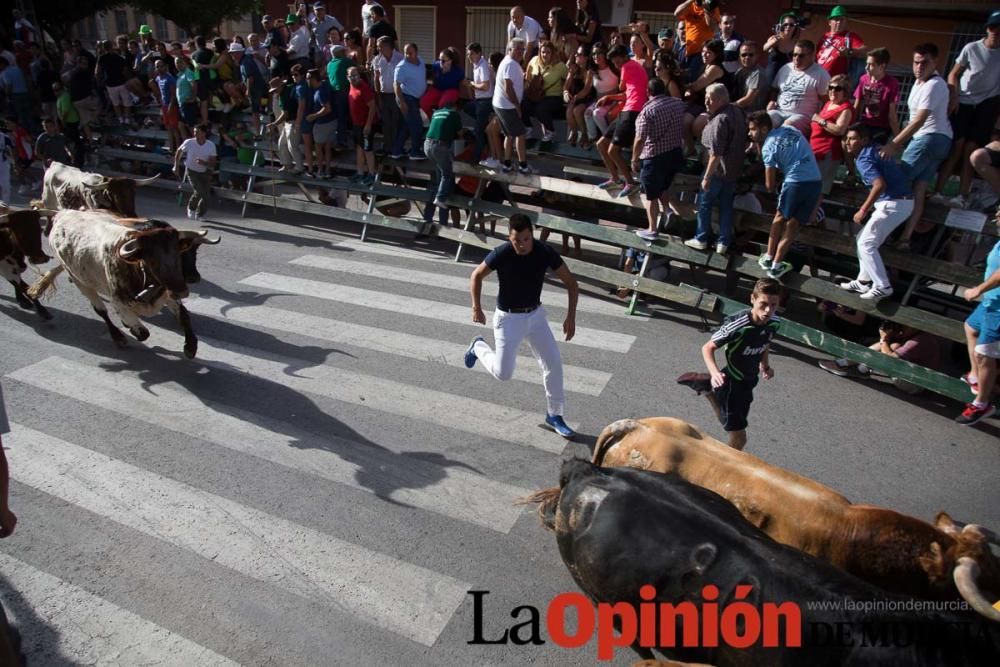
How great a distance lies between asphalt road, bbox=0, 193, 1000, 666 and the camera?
4.47 metres

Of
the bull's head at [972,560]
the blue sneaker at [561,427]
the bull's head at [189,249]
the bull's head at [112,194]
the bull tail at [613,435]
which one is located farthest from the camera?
the bull's head at [112,194]

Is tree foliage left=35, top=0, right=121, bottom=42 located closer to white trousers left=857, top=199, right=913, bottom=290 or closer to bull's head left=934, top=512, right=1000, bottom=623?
white trousers left=857, top=199, right=913, bottom=290

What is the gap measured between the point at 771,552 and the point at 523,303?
126 inches

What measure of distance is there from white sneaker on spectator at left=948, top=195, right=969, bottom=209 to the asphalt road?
7.84 feet

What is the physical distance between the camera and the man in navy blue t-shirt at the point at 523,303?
6.14 meters

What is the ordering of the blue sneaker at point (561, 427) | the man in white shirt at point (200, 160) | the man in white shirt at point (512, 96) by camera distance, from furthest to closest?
the man in white shirt at point (200, 160)
the man in white shirt at point (512, 96)
the blue sneaker at point (561, 427)

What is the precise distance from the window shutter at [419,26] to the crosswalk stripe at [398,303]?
13690mm

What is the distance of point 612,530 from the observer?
3.94 meters

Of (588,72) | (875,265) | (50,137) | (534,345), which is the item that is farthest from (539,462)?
(50,137)

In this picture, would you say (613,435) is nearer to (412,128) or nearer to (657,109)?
(657,109)

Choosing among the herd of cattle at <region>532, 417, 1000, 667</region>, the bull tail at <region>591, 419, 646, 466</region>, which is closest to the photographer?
the bull tail at <region>591, 419, 646, 466</region>

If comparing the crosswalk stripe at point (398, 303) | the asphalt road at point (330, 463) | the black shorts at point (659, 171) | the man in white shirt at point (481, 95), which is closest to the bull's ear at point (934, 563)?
the asphalt road at point (330, 463)

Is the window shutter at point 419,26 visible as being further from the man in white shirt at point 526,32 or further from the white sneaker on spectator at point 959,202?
the white sneaker on spectator at point 959,202

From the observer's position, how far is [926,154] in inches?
316
